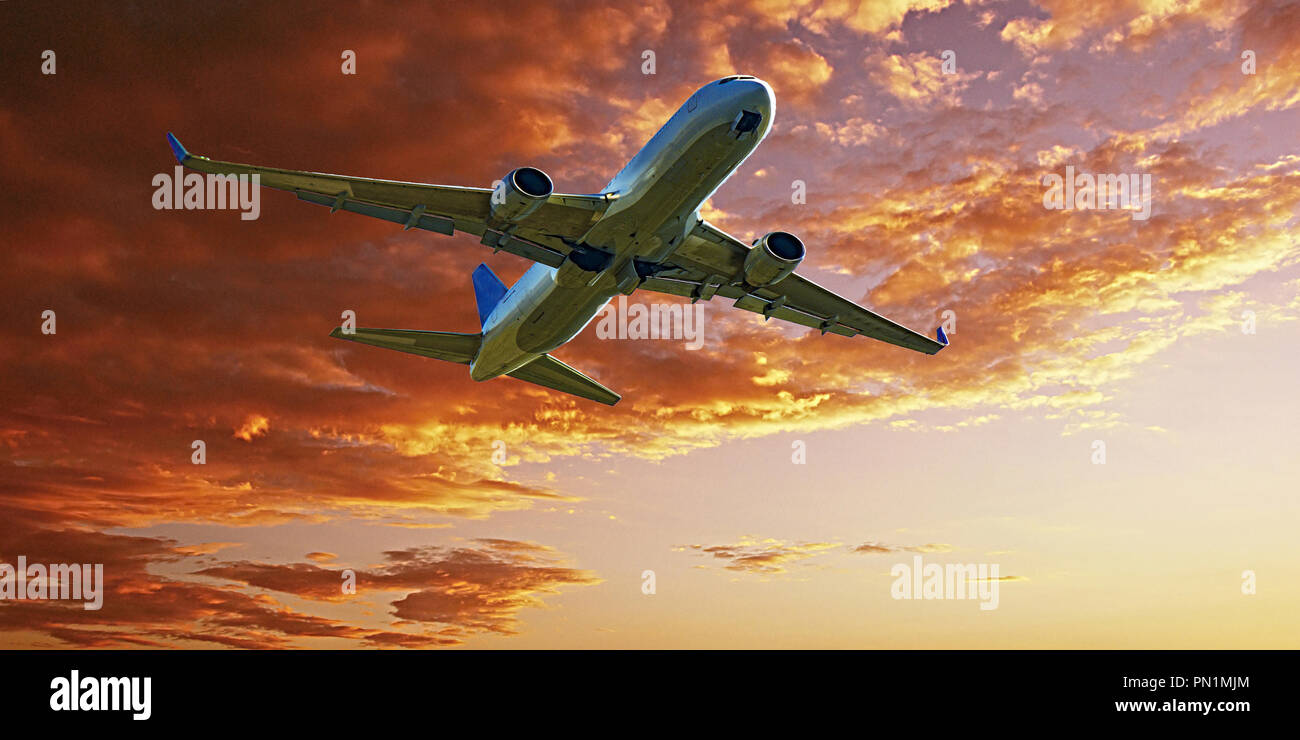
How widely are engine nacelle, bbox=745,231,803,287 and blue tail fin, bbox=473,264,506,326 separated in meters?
18.3

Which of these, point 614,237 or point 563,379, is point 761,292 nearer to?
point 614,237

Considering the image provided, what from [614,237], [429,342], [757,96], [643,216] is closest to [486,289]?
[429,342]

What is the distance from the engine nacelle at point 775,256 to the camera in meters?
43.5

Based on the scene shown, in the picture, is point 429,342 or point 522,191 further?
point 429,342

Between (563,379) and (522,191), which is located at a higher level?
(522,191)

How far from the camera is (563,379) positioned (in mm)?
56750

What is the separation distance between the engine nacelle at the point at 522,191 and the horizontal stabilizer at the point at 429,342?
533 inches

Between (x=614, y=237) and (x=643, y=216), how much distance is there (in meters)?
2.46

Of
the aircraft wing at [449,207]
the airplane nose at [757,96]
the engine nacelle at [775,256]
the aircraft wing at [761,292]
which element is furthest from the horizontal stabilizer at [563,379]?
the airplane nose at [757,96]

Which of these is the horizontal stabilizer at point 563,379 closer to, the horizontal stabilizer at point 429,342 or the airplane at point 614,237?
the airplane at point 614,237

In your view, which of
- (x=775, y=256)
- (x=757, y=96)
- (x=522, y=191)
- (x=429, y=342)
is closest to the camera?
(x=757, y=96)
